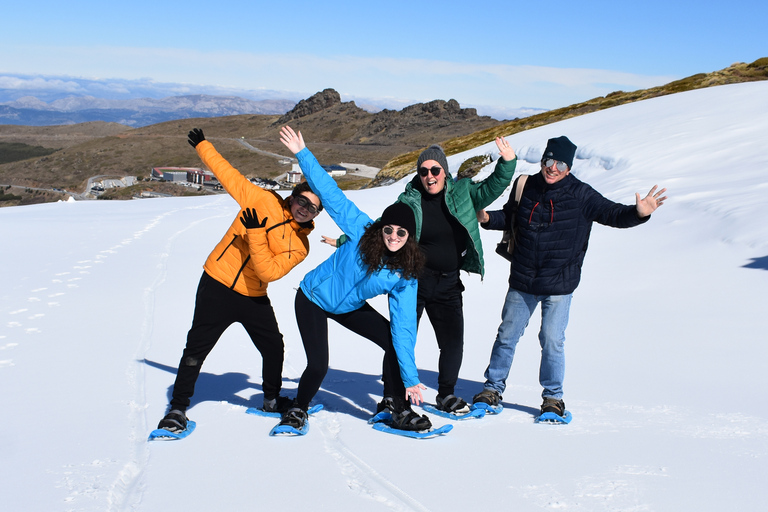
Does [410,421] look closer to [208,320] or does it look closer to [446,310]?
[446,310]

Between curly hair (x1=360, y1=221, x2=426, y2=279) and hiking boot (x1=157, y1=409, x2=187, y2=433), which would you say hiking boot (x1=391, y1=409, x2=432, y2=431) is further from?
hiking boot (x1=157, y1=409, x2=187, y2=433)

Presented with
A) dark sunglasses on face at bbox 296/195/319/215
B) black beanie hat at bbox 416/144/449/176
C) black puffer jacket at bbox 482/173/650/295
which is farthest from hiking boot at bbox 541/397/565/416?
dark sunglasses on face at bbox 296/195/319/215

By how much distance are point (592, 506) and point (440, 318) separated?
5.32ft

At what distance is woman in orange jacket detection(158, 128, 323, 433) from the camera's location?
3.72m

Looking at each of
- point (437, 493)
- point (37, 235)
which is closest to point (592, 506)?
point (437, 493)

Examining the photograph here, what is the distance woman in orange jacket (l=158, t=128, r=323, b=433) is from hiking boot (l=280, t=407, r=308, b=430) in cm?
50

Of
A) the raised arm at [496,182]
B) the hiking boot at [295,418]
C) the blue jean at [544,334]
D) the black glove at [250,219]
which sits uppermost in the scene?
the raised arm at [496,182]

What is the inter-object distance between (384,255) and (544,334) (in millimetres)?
1325

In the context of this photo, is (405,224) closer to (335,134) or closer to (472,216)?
(472,216)

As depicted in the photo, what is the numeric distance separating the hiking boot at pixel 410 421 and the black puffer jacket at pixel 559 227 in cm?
111

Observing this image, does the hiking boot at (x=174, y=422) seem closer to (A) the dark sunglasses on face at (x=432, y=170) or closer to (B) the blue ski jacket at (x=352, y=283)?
(B) the blue ski jacket at (x=352, y=283)

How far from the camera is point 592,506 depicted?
2900mm

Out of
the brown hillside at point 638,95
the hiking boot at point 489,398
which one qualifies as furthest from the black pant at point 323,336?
the brown hillside at point 638,95

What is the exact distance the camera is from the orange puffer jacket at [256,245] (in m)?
3.69
